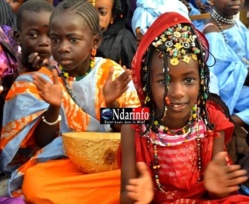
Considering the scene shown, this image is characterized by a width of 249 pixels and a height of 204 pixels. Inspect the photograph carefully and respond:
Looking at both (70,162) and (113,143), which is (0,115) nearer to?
(70,162)

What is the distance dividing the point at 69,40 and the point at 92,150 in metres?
0.68

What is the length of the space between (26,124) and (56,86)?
463mm

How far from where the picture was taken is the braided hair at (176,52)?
2.21 metres

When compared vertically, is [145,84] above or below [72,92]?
above

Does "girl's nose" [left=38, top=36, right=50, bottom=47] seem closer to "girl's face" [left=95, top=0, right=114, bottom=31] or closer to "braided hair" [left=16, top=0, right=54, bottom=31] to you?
"braided hair" [left=16, top=0, right=54, bottom=31]

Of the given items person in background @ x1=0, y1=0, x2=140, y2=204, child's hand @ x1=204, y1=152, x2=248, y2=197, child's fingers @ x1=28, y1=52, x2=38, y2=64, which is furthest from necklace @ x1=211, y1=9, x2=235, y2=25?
child's hand @ x1=204, y1=152, x2=248, y2=197

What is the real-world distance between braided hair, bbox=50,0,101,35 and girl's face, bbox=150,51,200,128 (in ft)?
2.93

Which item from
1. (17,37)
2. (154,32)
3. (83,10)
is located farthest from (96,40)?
(154,32)

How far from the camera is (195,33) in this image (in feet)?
7.59

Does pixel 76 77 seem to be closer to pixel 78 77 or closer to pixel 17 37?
pixel 78 77

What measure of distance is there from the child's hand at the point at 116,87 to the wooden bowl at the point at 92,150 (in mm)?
199

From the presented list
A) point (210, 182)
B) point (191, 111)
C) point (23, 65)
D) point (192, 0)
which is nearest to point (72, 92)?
point (23, 65)

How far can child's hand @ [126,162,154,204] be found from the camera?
204cm

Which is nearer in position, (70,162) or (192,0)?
(70,162)
